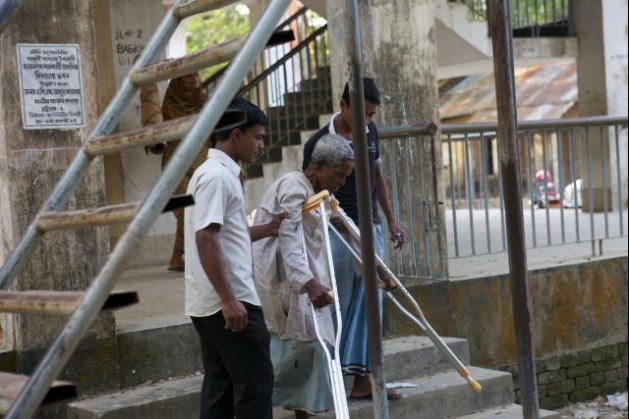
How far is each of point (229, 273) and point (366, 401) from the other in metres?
1.78

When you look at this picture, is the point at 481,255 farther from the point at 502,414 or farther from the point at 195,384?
the point at 195,384

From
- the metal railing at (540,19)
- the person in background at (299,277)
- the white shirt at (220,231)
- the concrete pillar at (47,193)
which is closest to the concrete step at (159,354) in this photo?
the concrete pillar at (47,193)

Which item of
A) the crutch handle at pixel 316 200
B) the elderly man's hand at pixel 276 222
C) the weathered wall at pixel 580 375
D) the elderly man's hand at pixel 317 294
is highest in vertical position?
the crutch handle at pixel 316 200

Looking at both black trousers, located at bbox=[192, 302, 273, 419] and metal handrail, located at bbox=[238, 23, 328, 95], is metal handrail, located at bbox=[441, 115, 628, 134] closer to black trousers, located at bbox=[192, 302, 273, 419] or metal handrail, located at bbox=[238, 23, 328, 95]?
black trousers, located at bbox=[192, 302, 273, 419]

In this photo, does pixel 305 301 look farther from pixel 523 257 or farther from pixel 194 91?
pixel 194 91

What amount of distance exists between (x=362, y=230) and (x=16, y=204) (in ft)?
6.46

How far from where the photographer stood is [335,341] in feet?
16.4

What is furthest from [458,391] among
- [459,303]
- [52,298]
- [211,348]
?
[52,298]

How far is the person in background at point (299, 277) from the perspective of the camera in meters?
5.13

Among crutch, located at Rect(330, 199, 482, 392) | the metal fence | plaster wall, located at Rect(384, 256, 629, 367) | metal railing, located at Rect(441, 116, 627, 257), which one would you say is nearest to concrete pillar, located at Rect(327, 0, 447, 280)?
the metal fence

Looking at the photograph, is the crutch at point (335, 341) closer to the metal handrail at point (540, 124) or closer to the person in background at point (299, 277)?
Result: the person in background at point (299, 277)

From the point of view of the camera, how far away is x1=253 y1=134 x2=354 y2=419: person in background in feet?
16.8

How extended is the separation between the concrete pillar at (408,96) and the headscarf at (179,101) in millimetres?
1377

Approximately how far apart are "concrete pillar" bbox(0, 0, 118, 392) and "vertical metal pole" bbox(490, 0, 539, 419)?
2109 mm
